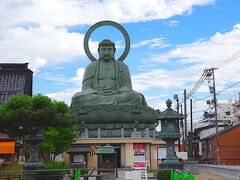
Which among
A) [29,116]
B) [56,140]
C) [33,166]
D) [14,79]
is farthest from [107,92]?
[33,166]

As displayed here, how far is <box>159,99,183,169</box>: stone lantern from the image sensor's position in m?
25.7

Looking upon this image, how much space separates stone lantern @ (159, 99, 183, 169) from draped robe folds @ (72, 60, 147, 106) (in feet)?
81.4

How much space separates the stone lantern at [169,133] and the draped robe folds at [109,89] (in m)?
24.8

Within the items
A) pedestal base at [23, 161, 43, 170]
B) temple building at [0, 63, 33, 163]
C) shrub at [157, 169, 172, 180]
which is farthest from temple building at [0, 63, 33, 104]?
shrub at [157, 169, 172, 180]

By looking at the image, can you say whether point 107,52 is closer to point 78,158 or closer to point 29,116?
point 78,158

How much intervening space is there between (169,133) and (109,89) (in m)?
28.0

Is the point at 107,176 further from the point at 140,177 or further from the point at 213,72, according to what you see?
the point at 213,72

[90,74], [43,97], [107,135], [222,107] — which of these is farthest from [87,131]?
[222,107]

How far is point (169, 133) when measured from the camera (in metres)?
26.0

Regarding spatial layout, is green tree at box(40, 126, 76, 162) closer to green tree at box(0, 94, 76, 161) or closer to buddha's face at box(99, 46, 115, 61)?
green tree at box(0, 94, 76, 161)

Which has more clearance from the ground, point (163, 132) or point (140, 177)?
point (163, 132)

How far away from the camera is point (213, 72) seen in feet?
164

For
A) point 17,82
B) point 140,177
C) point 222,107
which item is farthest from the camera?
point 222,107

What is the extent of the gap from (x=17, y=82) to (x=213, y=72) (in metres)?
19.7
